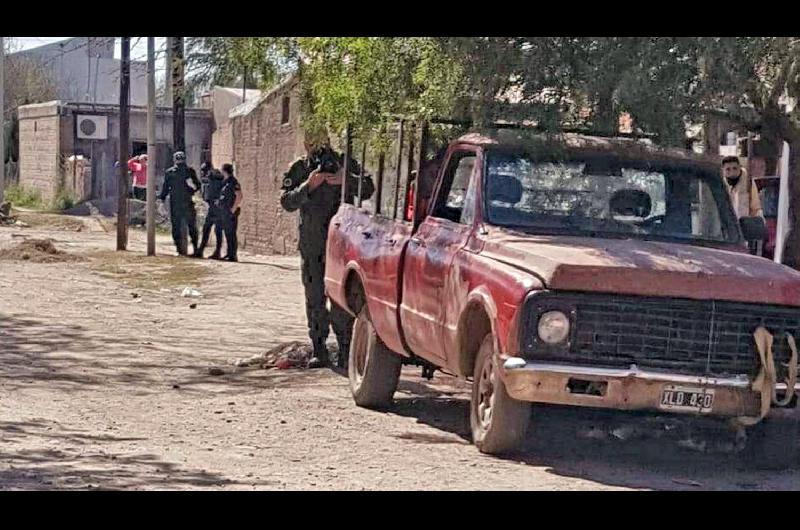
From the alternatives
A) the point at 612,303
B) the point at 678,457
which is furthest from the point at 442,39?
the point at 678,457

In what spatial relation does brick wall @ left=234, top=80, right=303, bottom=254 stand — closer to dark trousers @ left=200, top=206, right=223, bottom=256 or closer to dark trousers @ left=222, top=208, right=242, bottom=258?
dark trousers @ left=222, top=208, right=242, bottom=258

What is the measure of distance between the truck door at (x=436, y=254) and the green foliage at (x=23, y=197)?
1342 inches

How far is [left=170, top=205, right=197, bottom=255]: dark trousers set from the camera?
24.7 m

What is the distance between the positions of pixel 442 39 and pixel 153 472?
330cm

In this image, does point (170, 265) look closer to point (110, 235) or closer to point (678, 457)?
point (110, 235)

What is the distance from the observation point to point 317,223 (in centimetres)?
1234

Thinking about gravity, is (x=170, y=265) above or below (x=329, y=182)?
below

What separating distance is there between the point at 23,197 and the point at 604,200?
3702 cm

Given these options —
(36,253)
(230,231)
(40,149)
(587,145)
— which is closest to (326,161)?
(587,145)

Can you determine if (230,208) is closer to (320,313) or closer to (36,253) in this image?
(36,253)

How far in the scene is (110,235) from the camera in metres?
30.6

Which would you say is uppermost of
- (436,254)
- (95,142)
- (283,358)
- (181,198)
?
(95,142)

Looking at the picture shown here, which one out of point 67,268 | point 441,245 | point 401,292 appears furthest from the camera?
point 67,268

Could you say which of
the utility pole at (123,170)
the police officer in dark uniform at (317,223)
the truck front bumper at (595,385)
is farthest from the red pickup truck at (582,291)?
the utility pole at (123,170)
